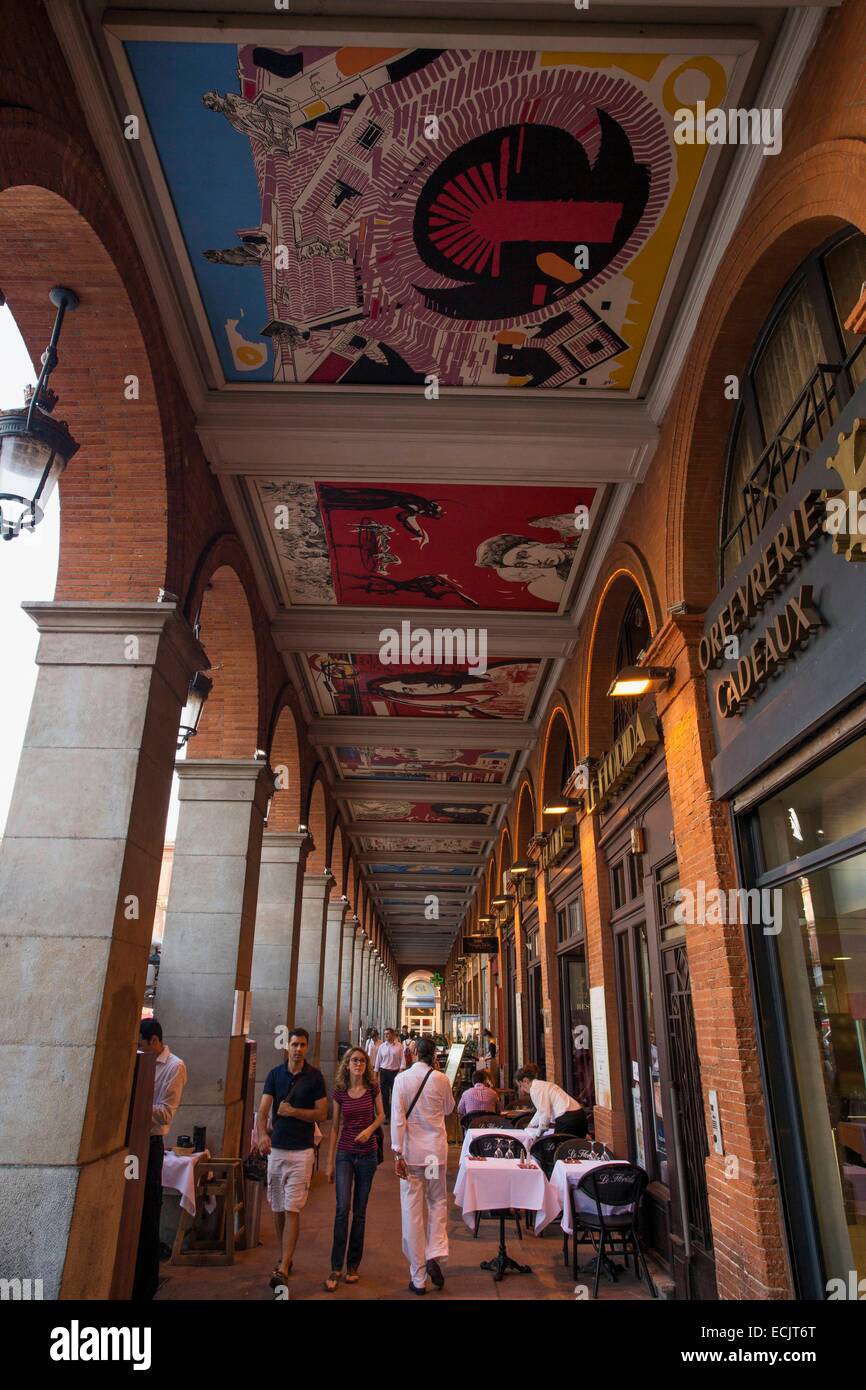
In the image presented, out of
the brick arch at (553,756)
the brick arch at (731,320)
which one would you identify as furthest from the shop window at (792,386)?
the brick arch at (553,756)

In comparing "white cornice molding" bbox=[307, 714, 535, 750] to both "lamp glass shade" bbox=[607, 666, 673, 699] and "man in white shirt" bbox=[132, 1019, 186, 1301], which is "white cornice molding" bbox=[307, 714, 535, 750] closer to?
"lamp glass shade" bbox=[607, 666, 673, 699]

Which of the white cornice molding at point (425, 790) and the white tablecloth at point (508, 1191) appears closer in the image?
the white tablecloth at point (508, 1191)

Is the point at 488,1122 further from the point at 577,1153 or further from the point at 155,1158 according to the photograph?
the point at 155,1158

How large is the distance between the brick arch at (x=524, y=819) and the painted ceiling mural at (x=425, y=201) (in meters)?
9.16

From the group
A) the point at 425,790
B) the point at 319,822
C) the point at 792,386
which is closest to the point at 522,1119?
the point at 319,822

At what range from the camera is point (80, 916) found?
4.57m

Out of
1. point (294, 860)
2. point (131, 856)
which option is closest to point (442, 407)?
point (131, 856)

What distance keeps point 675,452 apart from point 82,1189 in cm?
558

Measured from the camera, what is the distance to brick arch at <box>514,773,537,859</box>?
14.3 m

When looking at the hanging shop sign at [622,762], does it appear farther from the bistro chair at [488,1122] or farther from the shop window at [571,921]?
the bistro chair at [488,1122]

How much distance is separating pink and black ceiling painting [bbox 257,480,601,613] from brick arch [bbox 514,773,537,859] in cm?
556

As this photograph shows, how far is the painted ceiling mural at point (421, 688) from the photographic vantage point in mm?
10977

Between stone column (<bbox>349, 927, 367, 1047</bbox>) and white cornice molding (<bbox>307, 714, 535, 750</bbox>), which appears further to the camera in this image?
stone column (<bbox>349, 927, 367, 1047</bbox>)

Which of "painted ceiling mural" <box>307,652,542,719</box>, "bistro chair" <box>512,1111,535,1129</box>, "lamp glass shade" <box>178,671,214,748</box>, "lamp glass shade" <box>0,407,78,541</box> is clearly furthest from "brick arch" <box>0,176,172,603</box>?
"bistro chair" <box>512,1111,535,1129</box>
